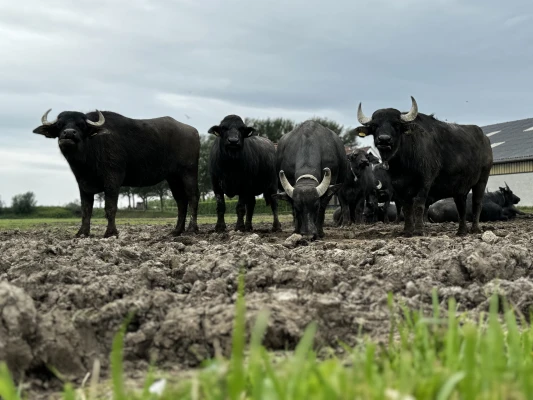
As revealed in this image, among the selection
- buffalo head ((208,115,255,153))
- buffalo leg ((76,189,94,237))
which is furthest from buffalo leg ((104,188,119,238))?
buffalo head ((208,115,255,153))

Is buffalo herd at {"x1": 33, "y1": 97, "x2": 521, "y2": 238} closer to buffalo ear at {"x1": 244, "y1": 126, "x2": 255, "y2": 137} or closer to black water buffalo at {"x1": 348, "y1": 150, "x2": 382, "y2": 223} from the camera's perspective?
buffalo ear at {"x1": 244, "y1": 126, "x2": 255, "y2": 137}

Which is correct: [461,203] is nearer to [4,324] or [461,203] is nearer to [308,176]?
[308,176]

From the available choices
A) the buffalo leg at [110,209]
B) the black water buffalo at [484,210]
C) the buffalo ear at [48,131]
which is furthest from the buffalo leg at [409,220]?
the black water buffalo at [484,210]

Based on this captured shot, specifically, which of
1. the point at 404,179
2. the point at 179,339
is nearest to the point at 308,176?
the point at 404,179

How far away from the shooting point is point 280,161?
40.4 ft

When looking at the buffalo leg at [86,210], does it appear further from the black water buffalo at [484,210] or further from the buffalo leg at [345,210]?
the black water buffalo at [484,210]

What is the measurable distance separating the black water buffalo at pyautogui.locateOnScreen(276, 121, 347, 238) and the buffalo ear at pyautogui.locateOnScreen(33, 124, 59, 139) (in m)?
4.06

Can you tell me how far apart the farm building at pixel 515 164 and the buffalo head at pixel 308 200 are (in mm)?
33367

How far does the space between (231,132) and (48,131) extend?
11.0ft

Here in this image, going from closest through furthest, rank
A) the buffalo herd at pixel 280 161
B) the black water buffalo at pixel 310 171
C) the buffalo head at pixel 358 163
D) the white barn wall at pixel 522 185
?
the black water buffalo at pixel 310 171
the buffalo herd at pixel 280 161
the buffalo head at pixel 358 163
the white barn wall at pixel 522 185

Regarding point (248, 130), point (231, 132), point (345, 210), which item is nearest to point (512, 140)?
point (345, 210)

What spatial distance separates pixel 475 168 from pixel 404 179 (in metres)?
1.87

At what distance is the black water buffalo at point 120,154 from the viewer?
10641 mm

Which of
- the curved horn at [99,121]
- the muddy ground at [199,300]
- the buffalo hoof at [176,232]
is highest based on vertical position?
the curved horn at [99,121]
